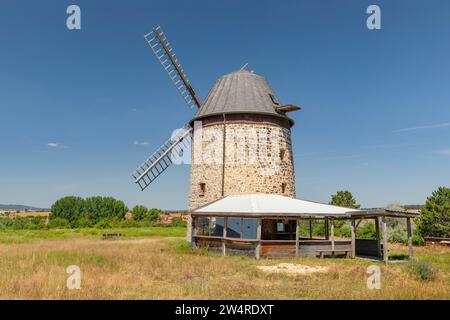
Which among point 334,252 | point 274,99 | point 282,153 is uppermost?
point 274,99

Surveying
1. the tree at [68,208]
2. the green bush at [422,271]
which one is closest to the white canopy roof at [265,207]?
the green bush at [422,271]

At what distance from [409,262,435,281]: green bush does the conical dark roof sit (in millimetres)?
11602

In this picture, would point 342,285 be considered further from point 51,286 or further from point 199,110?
point 199,110

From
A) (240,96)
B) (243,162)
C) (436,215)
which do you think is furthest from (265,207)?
(436,215)

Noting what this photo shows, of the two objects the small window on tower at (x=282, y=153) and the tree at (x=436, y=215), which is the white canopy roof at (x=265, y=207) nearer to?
the small window on tower at (x=282, y=153)

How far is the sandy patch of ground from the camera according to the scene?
12.3 m

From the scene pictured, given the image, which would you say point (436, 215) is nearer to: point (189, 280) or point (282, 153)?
point (282, 153)

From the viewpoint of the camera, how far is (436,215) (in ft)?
105

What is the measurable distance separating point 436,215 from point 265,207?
74.9 ft

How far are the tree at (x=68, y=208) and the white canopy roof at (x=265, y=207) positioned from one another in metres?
56.3

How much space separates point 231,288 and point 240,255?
7262 millimetres
